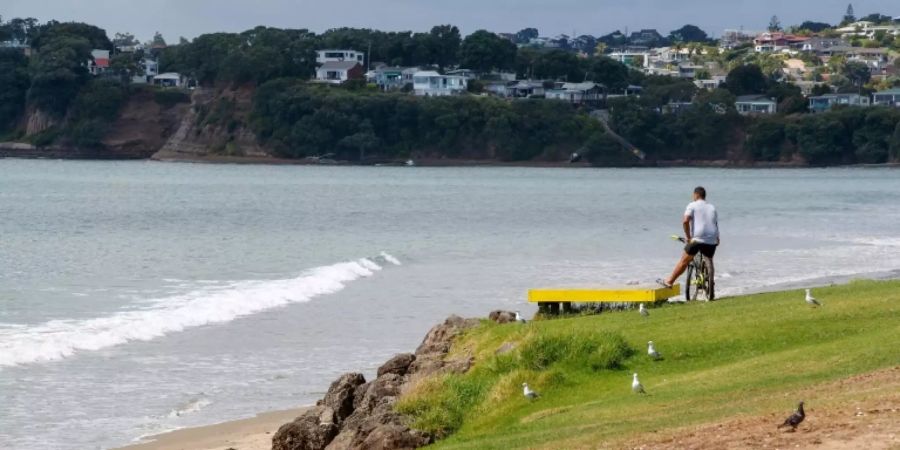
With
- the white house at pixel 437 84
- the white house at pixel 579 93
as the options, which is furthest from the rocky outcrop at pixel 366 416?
the white house at pixel 579 93

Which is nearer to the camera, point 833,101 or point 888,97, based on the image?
point 833,101

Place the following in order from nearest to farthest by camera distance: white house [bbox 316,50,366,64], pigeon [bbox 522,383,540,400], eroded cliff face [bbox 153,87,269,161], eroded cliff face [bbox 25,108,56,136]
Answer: pigeon [bbox 522,383,540,400], eroded cliff face [bbox 153,87,269,161], eroded cliff face [bbox 25,108,56,136], white house [bbox 316,50,366,64]

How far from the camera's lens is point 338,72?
568ft

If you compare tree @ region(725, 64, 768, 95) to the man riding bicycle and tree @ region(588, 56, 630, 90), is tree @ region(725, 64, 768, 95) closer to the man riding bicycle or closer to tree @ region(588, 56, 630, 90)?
tree @ region(588, 56, 630, 90)

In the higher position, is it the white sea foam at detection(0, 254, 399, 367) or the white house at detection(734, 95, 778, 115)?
the white sea foam at detection(0, 254, 399, 367)

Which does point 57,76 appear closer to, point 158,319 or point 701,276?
point 158,319

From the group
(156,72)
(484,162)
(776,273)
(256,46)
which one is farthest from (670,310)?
(156,72)

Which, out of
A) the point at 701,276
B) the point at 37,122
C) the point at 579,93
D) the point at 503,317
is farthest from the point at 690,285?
the point at 37,122

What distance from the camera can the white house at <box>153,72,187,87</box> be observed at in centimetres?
17962

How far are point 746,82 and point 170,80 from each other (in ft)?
206

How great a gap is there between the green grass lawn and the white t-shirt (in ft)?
6.40

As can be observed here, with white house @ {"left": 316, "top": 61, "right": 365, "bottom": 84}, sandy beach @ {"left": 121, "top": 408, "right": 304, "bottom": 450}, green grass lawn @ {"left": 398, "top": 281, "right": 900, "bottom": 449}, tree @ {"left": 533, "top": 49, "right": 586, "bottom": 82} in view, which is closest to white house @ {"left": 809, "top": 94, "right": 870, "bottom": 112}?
tree @ {"left": 533, "top": 49, "right": 586, "bottom": 82}

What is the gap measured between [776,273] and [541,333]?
2406cm

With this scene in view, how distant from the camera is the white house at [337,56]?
17900cm
